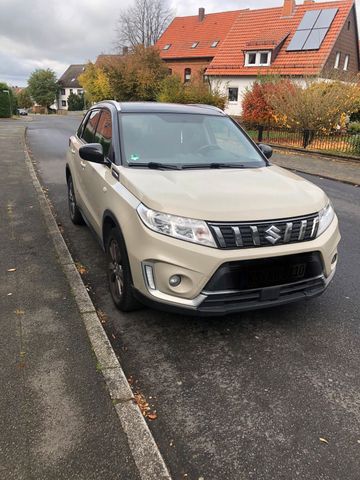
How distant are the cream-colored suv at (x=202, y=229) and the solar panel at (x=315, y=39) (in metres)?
31.9

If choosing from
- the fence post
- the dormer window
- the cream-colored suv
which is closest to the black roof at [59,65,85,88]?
the dormer window

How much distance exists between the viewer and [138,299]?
3.28 metres

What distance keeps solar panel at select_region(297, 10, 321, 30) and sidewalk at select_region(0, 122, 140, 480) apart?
3486 centimetres

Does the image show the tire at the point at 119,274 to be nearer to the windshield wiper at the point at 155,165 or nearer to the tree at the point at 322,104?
the windshield wiper at the point at 155,165

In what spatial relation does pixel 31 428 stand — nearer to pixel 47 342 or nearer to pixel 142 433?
pixel 142 433

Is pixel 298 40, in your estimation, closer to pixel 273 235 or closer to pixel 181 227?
pixel 273 235

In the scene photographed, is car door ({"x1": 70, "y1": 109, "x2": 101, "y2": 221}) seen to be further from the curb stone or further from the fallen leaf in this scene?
Result: the curb stone

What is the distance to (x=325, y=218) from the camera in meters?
3.46

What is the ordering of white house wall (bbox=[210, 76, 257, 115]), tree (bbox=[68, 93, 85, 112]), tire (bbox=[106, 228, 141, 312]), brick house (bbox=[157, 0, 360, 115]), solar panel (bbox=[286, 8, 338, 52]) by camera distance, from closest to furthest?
tire (bbox=[106, 228, 141, 312]) < brick house (bbox=[157, 0, 360, 115]) < solar panel (bbox=[286, 8, 338, 52]) < white house wall (bbox=[210, 76, 257, 115]) < tree (bbox=[68, 93, 85, 112])

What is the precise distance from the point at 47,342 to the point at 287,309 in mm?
2114

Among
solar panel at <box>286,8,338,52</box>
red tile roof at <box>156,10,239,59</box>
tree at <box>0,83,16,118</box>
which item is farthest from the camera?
tree at <box>0,83,16,118</box>

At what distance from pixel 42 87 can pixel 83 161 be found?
102420 millimetres

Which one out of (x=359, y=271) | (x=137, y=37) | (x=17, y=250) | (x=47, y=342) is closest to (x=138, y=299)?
(x=47, y=342)

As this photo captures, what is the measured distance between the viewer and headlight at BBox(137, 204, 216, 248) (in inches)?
115
